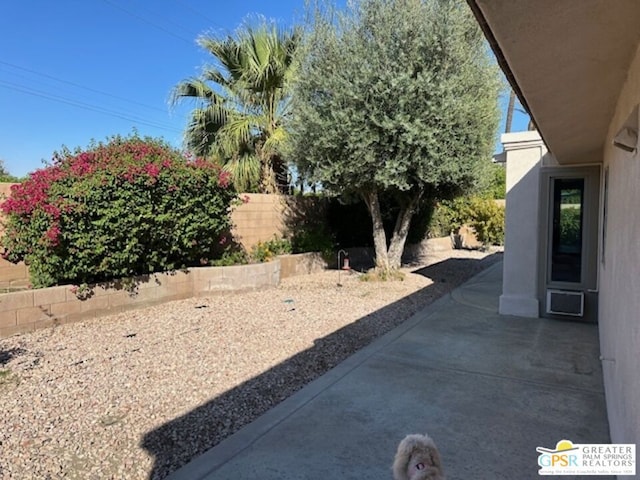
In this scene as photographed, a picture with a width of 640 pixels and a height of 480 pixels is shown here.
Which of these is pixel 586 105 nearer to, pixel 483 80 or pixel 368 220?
pixel 483 80

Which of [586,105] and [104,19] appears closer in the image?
[586,105]

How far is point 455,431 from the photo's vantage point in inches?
125

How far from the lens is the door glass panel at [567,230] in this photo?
6582 millimetres

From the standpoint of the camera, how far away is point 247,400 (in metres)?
3.72

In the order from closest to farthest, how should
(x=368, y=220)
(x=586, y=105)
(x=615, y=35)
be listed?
(x=615, y=35), (x=586, y=105), (x=368, y=220)

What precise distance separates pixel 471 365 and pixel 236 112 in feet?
29.9

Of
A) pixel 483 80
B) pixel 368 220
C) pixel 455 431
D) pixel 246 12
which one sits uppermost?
pixel 246 12

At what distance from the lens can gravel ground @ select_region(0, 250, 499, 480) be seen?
115 inches

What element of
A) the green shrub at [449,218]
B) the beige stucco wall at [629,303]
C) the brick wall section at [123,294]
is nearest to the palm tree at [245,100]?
the brick wall section at [123,294]

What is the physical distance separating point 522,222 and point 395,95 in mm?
3317

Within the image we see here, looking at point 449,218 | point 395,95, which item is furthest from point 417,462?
point 449,218

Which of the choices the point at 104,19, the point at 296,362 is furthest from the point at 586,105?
the point at 104,19

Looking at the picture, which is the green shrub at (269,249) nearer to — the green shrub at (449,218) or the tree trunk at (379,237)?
the tree trunk at (379,237)

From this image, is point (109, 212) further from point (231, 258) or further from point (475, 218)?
point (475, 218)
